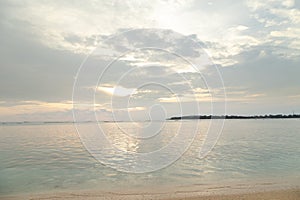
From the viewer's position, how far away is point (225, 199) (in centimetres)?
1273

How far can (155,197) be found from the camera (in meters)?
13.5

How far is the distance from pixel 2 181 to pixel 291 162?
81.0 ft

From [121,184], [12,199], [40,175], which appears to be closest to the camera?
[12,199]

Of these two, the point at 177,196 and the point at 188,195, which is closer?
the point at 177,196

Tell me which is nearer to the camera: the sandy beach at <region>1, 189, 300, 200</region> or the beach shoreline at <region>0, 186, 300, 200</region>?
the sandy beach at <region>1, 189, 300, 200</region>

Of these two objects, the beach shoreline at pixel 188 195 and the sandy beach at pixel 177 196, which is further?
the beach shoreline at pixel 188 195

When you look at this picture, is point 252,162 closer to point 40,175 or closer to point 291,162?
point 291,162

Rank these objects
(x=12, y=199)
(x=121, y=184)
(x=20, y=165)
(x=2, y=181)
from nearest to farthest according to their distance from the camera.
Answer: (x=12, y=199) < (x=121, y=184) < (x=2, y=181) < (x=20, y=165)

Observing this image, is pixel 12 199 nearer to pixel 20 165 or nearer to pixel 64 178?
pixel 64 178

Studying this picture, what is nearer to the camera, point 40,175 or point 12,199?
point 12,199

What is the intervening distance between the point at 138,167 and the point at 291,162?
14.6m

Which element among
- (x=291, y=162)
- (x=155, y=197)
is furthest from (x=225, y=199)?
(x=291, y=162)

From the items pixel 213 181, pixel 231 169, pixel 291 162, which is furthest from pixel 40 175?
pixel 291 162

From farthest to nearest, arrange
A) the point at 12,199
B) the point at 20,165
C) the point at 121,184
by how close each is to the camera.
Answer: the point at 20,165 → the point at 121,184 → the point at 12,199
